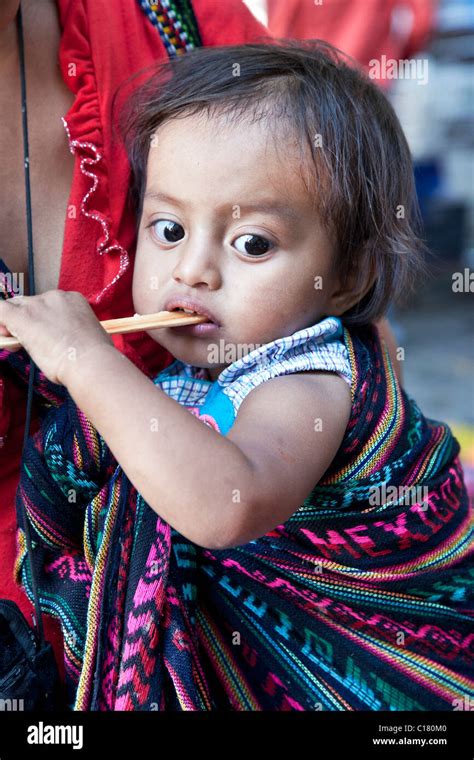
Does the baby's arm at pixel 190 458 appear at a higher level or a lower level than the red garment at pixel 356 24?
lower

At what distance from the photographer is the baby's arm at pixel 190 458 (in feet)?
2.97

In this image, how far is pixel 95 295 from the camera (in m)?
1.34

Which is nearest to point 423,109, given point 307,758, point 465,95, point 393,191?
point 465,95

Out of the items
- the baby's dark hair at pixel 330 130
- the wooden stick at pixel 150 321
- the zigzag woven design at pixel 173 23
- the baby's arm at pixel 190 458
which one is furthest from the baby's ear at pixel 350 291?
the zigzag woven design at pixel 173 23

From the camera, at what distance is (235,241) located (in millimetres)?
1148

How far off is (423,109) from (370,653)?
5475 mm

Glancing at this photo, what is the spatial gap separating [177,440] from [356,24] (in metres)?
1.79

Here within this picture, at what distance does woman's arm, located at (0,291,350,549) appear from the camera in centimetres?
91

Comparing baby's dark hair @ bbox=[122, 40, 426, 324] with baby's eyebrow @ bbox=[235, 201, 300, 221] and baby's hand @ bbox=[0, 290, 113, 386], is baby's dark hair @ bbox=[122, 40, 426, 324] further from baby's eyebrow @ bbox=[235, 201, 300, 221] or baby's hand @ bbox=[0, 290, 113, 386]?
baby's hand @ bbox=[0, 290, 113, 386]

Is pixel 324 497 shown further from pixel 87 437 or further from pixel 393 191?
pixel 393 191

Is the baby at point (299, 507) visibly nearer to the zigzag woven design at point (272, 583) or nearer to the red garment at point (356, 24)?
the zigzag woven design at point (272, 583)

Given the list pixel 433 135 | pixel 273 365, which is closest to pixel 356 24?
pixel 273 365

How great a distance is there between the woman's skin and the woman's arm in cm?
32

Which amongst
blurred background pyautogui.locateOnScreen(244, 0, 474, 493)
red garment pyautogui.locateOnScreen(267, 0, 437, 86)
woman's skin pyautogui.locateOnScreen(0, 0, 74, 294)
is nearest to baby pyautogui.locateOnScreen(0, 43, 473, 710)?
woman's skin pyautogui.locateOnScreen(0, 0, 74, 294)
